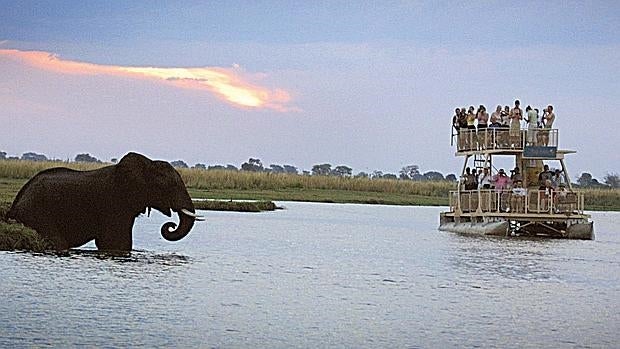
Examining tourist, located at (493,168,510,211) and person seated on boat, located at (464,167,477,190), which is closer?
tourist, located at (493,168,510,211)

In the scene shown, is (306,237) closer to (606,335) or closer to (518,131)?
(518,131)

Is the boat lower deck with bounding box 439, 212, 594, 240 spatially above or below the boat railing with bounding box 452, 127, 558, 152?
below

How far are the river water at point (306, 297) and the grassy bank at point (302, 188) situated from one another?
34855 millimetres

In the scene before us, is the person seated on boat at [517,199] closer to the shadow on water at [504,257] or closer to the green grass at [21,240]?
the shadow on water at [504,257]

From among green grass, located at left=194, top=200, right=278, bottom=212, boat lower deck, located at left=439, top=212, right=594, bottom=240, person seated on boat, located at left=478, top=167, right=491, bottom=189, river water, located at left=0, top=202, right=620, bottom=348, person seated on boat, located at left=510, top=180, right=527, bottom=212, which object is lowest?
river water, located at left=0, top=202, right=620, bottom=348

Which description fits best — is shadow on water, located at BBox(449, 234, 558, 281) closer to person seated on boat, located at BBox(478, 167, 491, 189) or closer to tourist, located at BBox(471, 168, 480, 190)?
person seated on boat, located at BBox(478, 167, 491, 189)

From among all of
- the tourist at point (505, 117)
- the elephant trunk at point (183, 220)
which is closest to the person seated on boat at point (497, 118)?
the tourist at point (505, 117)

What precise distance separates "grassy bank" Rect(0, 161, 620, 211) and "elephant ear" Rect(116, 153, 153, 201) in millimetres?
35327

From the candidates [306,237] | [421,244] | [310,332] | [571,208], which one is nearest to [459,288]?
[310,332]

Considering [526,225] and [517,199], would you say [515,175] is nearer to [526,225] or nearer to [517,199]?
[517,199]

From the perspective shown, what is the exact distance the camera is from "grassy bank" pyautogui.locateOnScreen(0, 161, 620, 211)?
2427 inches

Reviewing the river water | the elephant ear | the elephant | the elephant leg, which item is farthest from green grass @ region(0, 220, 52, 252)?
the elephant ear

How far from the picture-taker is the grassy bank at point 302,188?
202 ft

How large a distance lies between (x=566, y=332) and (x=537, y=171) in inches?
888
